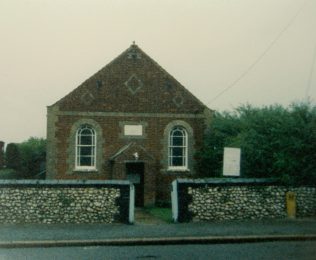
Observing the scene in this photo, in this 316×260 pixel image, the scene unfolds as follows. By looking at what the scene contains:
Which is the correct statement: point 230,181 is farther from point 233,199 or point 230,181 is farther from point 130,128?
point 130,128

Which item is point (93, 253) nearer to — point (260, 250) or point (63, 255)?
point (63, 255)

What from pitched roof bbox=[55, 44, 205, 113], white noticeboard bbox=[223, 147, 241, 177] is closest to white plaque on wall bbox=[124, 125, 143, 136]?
pitched roof bbox=[55, 44, 205, 113]

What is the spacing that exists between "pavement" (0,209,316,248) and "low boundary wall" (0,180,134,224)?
1.63 feet

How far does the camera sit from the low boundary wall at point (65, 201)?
19297mm

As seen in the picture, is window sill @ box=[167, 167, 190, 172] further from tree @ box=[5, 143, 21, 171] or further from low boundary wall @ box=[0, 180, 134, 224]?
tree @ box=[5, 143, 21, 171]

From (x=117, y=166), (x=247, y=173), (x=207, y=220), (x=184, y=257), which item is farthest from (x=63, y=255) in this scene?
(x=117, y=166)

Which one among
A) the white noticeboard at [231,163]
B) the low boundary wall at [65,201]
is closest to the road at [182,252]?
the low boundary wall at [65,201]

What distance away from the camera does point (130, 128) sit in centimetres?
3086

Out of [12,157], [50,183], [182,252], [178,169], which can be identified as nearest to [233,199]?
[50,183]

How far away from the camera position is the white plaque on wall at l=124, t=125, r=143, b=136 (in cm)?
3081

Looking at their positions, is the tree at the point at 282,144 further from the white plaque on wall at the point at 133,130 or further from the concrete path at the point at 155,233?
the white plaque on wall at the point at 133,130

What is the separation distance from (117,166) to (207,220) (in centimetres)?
1034

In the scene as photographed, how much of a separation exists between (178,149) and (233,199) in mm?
11764

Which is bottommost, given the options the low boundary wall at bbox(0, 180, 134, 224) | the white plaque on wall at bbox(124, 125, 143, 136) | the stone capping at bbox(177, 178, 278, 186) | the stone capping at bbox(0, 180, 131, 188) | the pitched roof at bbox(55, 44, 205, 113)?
the low boundary wall at bbox(0, 180, 134, 224)
